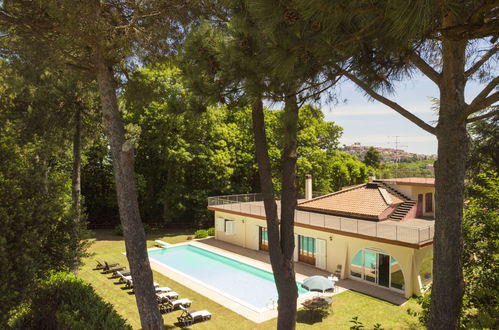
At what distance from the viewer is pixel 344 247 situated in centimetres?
1560

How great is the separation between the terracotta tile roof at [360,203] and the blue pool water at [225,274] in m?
5.55

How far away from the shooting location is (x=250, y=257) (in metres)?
19.0

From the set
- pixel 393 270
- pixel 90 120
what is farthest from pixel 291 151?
pixel 90 120

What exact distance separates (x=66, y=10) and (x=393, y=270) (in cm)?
1479

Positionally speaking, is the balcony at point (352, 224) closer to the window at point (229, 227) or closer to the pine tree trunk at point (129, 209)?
the window at point (229, 227)

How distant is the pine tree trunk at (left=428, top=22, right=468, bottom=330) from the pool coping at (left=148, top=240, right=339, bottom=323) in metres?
7.72

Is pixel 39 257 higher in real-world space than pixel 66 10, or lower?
lower

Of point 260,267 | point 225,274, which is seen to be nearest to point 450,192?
point 260,267

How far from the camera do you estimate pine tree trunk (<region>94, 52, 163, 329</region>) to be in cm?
761

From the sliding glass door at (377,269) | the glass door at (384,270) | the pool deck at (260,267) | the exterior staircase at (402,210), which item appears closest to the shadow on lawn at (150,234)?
the pool deck at (260,267)

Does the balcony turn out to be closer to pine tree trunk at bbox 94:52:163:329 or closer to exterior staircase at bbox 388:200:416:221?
exterior staircase at bbox 388:200:416:221

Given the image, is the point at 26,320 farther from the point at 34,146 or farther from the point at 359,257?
the point at 359,257

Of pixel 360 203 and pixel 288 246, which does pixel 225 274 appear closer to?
pixel 360 203

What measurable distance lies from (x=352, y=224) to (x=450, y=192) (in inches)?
470
